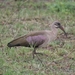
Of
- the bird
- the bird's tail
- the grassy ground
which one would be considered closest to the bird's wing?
the bird

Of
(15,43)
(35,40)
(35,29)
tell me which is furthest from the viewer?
(35,29)

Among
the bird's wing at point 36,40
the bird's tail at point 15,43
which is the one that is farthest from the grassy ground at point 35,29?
the bird's wing at point 36,40

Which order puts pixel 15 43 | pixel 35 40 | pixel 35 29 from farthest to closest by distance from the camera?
pixel 35 29 < pixel 35 40 < pixel 15 43

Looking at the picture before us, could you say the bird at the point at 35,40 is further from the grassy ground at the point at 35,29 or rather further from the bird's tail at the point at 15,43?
the grassy ground at the point at 35,29

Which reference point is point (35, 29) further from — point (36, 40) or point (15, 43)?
point (15, 43)

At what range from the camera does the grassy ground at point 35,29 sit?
8.66 m

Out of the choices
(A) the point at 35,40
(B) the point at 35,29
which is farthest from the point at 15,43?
(B) the point at 35,29

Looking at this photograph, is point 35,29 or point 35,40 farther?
point 35,29

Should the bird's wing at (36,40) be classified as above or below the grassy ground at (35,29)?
above

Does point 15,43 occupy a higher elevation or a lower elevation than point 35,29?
higher

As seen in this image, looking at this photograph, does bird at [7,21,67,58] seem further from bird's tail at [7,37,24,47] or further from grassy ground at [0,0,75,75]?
grassy ground at [0,0,75,75]

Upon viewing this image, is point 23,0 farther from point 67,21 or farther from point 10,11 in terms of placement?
point 67,21

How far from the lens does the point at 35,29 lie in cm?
1184

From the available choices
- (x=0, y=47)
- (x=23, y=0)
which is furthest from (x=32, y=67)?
(x=23, y=0)
